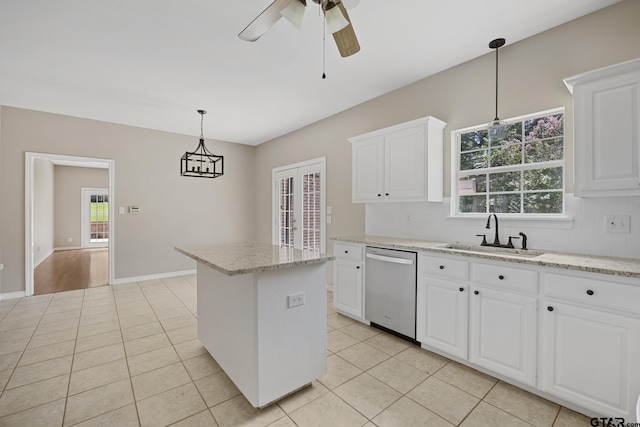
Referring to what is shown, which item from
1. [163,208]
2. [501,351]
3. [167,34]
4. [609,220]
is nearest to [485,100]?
[609,220]

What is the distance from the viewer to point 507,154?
2.65 meters

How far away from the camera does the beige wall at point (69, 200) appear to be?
857 cm

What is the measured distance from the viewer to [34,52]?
8.54 ft

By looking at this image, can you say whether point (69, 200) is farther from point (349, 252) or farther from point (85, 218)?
point (349, 252)

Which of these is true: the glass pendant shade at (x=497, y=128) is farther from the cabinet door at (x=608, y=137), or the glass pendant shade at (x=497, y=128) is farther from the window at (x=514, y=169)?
the cabinet door at (x=608, y=137)

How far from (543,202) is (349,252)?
5.93 feet

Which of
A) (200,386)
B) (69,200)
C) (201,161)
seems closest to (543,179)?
(200,386)

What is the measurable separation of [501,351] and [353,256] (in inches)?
59.7

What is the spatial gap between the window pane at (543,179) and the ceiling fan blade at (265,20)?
93.5 inches

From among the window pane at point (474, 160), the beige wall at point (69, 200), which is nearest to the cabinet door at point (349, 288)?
the window pane at point (474, 160)

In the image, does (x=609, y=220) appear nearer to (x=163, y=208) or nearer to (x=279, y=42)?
(x=279, y=42)

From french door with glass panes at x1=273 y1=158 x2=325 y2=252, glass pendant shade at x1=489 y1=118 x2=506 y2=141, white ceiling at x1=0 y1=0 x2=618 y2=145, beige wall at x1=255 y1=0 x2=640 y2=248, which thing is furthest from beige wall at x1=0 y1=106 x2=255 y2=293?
glass pendant shade at x1=489 y1=118 x2=506 y2=141

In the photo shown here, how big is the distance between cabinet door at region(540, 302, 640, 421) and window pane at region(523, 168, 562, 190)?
1098 mm

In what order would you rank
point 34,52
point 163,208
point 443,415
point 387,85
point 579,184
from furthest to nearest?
point 163,208 → point 387,85 → point 34,52 → point 579,184 → point 443,415
